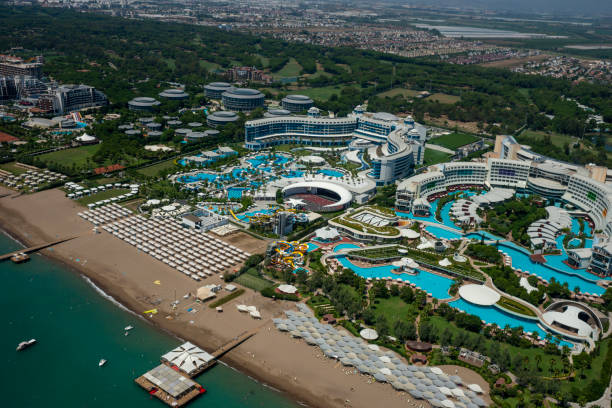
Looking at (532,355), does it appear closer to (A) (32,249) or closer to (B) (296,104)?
(A) (32,249)

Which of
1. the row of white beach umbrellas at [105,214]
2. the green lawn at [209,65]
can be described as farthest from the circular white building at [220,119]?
the green lawn at [209,65]

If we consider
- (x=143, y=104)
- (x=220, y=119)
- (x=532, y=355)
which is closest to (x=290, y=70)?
(x=143, y=104)

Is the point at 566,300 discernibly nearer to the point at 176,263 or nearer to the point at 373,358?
the point at 373,358

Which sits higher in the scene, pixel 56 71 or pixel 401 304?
pixel 56 71

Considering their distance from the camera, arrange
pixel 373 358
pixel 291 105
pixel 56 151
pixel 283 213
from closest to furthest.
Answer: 1. pixel 373 358
2. pixel 283 213
3. pixel 56 151
4. pixel 291 105

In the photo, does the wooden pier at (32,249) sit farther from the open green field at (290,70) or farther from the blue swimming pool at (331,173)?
the open green field at (290,70)

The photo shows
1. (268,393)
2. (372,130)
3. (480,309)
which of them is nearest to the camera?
(268,393)

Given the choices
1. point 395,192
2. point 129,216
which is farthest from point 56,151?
point 395,192
